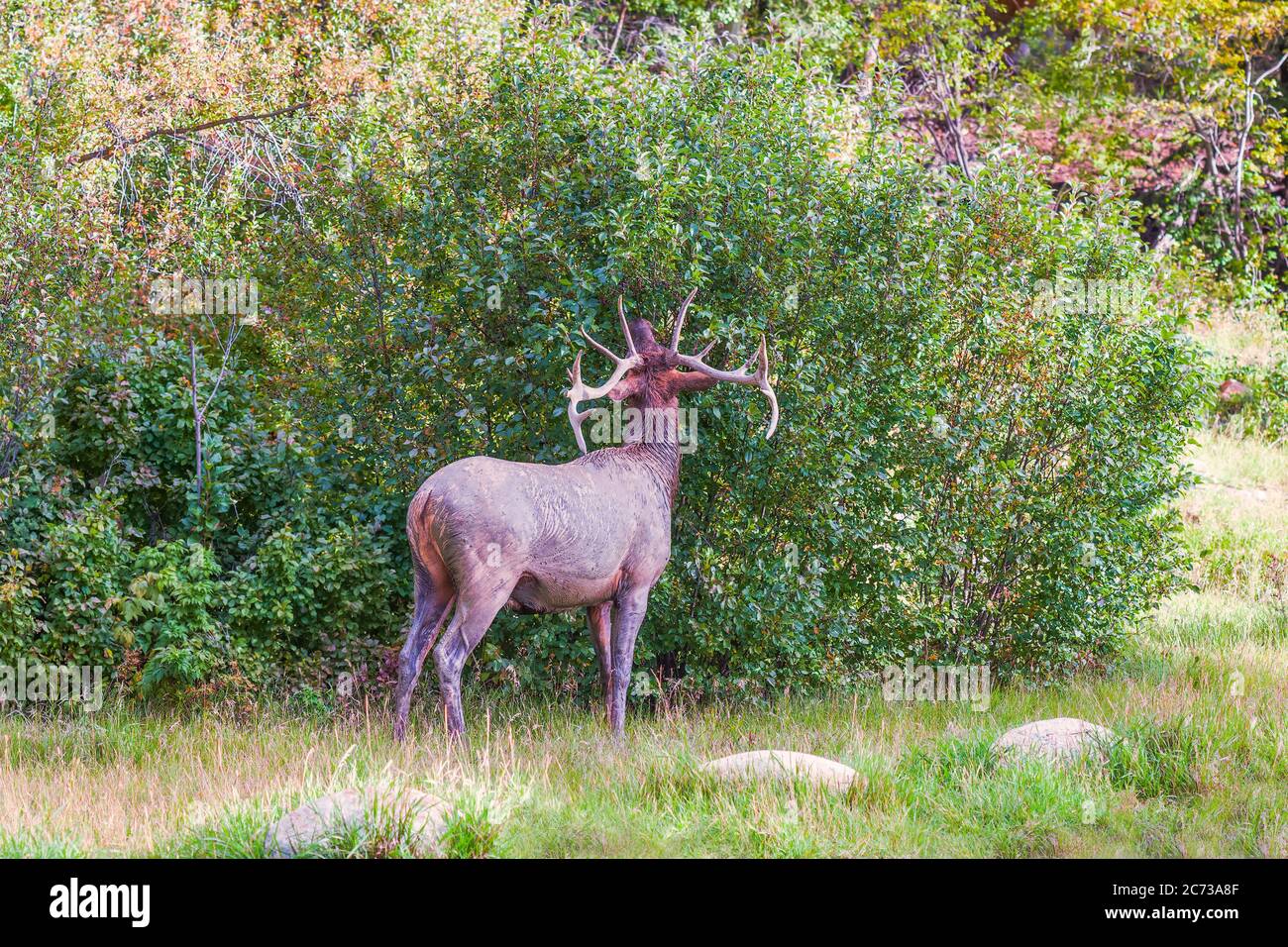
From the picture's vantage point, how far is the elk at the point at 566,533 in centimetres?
801

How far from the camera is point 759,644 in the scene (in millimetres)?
10188

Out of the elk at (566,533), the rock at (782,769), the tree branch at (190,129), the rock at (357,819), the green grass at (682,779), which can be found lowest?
the green grass at (682,779)

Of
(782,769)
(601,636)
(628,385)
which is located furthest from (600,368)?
(782,769)

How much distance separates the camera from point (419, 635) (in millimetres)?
8383

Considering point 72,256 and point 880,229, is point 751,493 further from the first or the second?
point 72,256

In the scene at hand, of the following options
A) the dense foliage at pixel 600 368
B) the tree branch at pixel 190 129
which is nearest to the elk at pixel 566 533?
the dense foliage at pixel 600 368

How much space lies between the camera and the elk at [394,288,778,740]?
8008 millimetres

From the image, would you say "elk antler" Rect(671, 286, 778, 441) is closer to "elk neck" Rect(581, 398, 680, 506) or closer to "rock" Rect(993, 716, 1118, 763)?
"elk neck" Rect(581, 398, 680, 506)

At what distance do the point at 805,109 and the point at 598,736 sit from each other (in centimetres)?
507

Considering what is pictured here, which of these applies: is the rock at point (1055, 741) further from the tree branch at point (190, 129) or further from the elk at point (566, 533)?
the tree branch at point (190, 129)

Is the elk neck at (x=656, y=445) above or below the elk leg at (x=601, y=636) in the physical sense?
above

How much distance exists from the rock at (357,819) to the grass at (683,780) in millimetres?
55

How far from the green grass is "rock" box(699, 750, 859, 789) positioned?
0.08 metres

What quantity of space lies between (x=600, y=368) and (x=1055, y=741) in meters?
3.88
